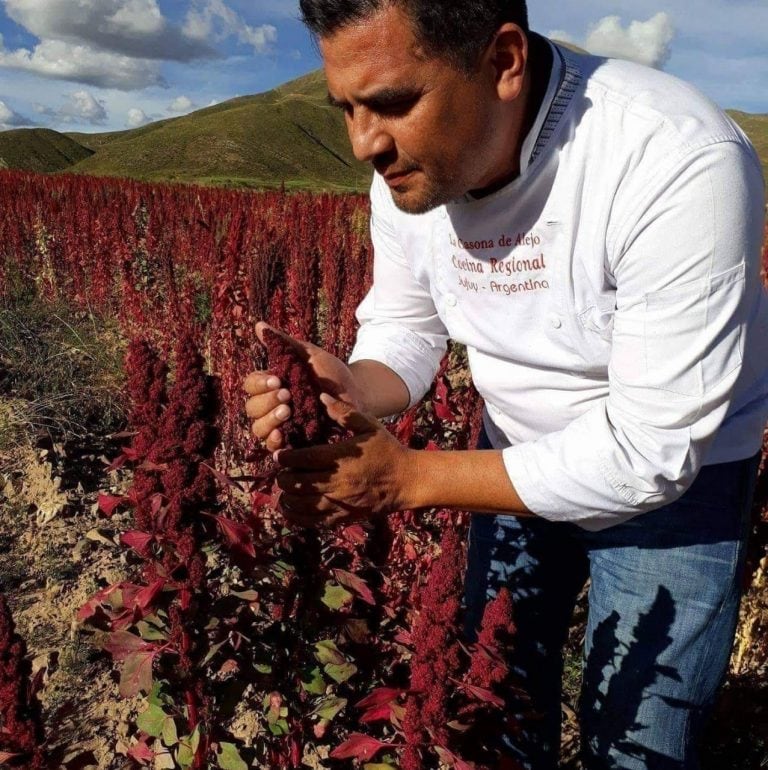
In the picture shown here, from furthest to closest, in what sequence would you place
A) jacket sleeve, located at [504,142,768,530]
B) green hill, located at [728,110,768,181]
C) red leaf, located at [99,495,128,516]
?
green hill, located at [728,110,768,181]
red leaf, located at [99,495,128,516]
jacket sleeve, located at [504,142,768,530]

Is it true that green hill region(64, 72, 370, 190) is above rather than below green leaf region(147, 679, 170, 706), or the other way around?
above

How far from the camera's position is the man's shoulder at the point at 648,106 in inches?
47.3

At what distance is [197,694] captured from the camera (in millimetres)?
1534

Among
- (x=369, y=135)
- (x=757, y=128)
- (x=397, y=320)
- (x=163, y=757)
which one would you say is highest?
(x=757, y=128)

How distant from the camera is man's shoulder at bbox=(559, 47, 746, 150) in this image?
1200mm

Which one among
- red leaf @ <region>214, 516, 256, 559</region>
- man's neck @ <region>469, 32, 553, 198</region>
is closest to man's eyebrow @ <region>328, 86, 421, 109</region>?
man's neck @ <region>469, 32, 553, 198</region>

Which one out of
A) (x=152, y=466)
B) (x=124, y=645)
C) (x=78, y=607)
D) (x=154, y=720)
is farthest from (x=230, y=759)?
(x=78, y=607)

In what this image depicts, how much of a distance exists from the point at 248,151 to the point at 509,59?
70358 mm

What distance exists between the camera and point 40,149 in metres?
90.8

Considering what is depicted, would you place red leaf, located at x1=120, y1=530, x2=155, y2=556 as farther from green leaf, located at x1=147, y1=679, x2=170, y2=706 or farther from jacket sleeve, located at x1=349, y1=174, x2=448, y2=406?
jacket sleeve, located at x1=349, y1=174, x2=448, y2=406

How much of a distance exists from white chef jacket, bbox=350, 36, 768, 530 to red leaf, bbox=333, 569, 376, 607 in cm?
41

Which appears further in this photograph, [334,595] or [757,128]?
[757,128]

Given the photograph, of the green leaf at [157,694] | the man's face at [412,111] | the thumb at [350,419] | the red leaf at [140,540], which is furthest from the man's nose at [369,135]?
the green leaf at [157,694]

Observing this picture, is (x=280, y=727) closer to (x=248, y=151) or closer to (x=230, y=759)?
(x=230, y=759)
